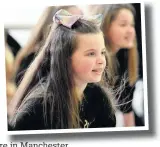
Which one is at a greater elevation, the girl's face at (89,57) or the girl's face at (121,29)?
the girl's face at (121,29)

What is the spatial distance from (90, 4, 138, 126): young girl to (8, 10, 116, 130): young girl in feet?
0.06

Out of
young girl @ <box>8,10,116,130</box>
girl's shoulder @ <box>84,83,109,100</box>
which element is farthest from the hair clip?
girl's shoulder @ <box>84,83,109,100</box>

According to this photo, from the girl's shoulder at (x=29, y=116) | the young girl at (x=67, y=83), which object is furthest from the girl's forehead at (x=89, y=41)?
the girl's shoulder at (x=29, y=116)

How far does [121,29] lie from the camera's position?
0.63m

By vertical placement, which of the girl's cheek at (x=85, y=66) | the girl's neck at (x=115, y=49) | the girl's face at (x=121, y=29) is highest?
the girl's face at (x=121, y=29)

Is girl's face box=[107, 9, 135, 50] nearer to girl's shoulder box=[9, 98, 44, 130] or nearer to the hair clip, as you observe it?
the hair clip

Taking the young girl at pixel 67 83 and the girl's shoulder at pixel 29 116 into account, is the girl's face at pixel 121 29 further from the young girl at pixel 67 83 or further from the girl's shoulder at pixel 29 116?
the girl's shoulder at pixel 29 116

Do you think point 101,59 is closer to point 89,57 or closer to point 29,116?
point 89,57

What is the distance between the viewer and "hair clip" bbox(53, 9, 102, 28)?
0.62m

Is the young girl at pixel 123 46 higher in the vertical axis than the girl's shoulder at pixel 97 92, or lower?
higher

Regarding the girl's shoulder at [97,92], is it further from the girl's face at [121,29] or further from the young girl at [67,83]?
the girl's face at [121,29]

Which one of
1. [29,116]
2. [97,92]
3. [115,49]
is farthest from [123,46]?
[29,116]

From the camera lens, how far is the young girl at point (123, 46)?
627 millimetres

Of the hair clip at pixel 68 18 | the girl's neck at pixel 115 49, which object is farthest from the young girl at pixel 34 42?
the girl's neck at pixel 115 49
